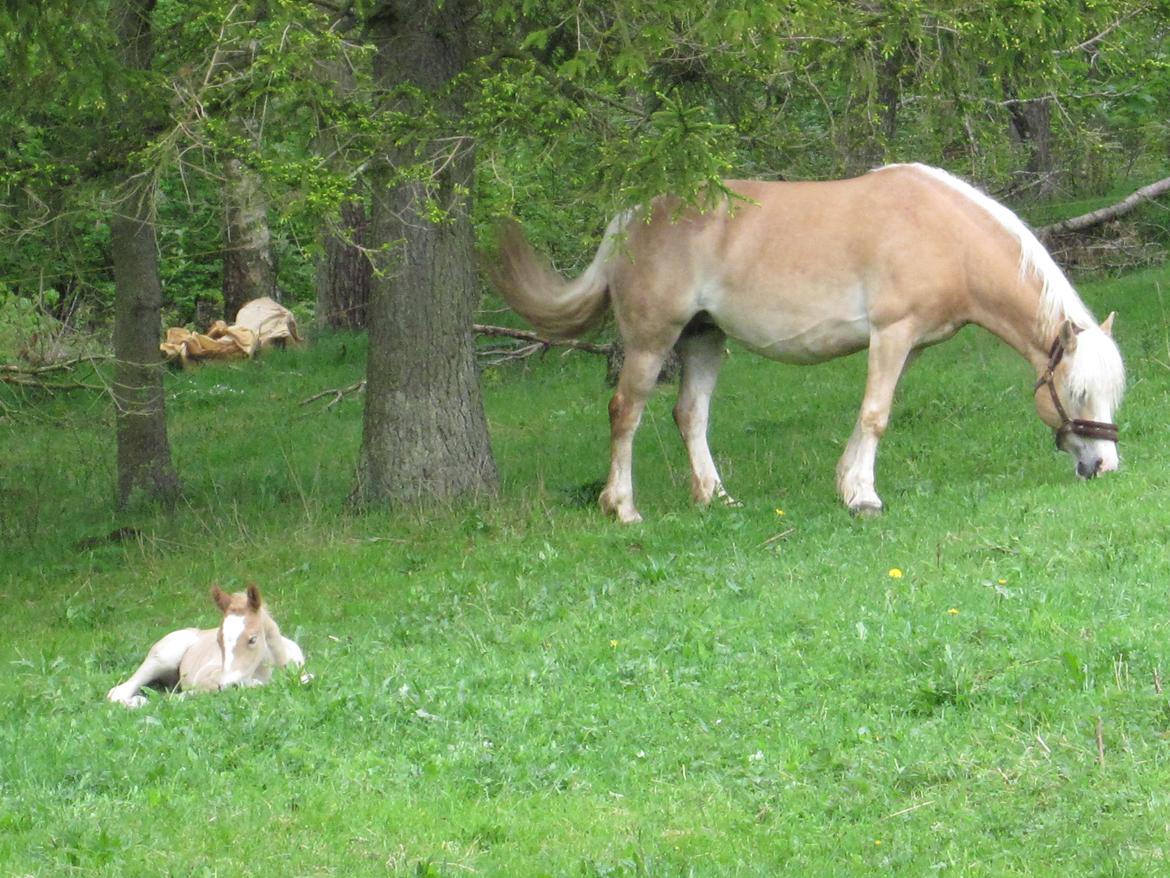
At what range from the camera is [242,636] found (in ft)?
26.6

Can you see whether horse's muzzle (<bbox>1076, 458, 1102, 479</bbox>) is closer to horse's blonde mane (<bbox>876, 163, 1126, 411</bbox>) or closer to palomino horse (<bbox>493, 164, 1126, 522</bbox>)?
palomino horse (<bbox>493, 164, 1126, 522</bbox>)

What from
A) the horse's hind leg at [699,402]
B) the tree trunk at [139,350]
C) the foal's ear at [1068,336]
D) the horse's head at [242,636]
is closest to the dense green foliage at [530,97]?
the tree trunk at [139,350]

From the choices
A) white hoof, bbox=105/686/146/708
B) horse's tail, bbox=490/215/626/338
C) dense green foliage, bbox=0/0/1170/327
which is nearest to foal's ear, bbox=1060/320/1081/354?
dense green foliage, bbox=0/0/1170/327

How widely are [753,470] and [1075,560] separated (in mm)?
5018

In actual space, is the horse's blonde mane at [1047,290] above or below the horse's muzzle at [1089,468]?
above

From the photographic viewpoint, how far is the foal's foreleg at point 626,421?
11.8m

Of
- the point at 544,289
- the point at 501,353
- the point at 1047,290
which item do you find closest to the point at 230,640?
the point at 544,289

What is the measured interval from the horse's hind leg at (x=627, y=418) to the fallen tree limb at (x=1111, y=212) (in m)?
9.75

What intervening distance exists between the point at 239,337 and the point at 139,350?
8819mm

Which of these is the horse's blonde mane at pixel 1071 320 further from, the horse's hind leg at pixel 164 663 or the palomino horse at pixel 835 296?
the horse's hind leg at pixel 164 663

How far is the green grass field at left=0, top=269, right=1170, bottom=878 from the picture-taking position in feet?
17.7

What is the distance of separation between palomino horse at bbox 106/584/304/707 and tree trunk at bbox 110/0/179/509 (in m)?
4.86

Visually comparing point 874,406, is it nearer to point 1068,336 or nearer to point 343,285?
point 1068,336

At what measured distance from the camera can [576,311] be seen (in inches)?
482
